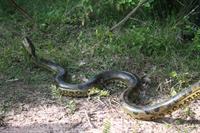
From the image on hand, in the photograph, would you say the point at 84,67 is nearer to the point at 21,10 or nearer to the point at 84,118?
the point at 84,118

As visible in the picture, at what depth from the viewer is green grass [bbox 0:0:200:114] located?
25.9ft

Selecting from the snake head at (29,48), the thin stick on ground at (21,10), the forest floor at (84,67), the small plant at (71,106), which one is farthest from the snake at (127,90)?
the thin stick on ground at (21,10)

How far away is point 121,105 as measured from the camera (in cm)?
679

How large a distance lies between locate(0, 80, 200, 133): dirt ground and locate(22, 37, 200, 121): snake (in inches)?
4.6

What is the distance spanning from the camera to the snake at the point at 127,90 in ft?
20.7

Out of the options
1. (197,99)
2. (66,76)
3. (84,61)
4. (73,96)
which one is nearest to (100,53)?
(84,61)

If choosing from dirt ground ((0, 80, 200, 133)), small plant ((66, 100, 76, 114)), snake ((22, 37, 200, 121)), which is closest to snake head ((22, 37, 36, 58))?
snake ((22, 37, 200, 121))

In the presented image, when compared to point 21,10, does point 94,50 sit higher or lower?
lower

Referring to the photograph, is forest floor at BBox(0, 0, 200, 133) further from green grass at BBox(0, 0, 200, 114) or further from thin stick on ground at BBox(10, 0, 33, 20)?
thin stick on ground at BBox(10, 0, 33, 20)

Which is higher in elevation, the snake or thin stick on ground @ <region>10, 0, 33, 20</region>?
thin stick on ground @ <region>10, 0, 33, 20</region>

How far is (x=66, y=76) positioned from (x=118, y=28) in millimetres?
1742

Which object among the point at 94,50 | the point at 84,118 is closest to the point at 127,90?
the point at 84,118

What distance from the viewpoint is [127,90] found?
711cm

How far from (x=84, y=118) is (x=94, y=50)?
7.29 ft
